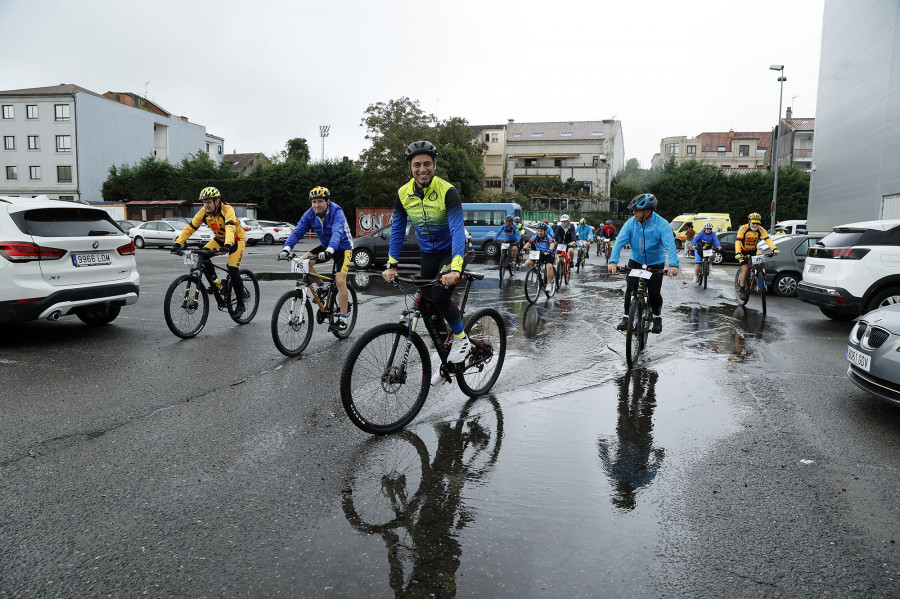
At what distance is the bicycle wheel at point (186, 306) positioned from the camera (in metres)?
7.64

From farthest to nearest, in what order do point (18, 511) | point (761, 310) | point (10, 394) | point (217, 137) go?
point (217, 137) < point (761, 310) < point (10, 394) < point (18, 511)

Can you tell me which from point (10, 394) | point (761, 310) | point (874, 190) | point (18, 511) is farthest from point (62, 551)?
point (874, 190)

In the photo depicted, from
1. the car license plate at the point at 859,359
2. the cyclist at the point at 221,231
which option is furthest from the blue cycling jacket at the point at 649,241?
the cyclist at the point at 221,231

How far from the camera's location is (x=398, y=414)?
459 centimetres

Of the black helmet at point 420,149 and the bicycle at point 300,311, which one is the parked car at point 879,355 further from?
the bicycle at point 300,311

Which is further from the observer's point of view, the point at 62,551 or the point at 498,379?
the point at 498,379

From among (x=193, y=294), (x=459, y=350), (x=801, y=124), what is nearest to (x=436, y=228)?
(x=459, y=350)

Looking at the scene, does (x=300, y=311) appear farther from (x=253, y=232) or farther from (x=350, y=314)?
(x=253, y=232)

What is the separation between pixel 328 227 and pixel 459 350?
3.56 metres

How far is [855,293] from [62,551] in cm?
1023

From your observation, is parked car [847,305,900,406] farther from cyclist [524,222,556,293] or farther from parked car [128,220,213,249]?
parked car [128,220,213,249]

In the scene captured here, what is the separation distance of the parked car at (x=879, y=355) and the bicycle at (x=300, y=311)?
5415 millimetres

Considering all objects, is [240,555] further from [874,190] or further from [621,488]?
[874,190]

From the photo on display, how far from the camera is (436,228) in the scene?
497 centimetres
